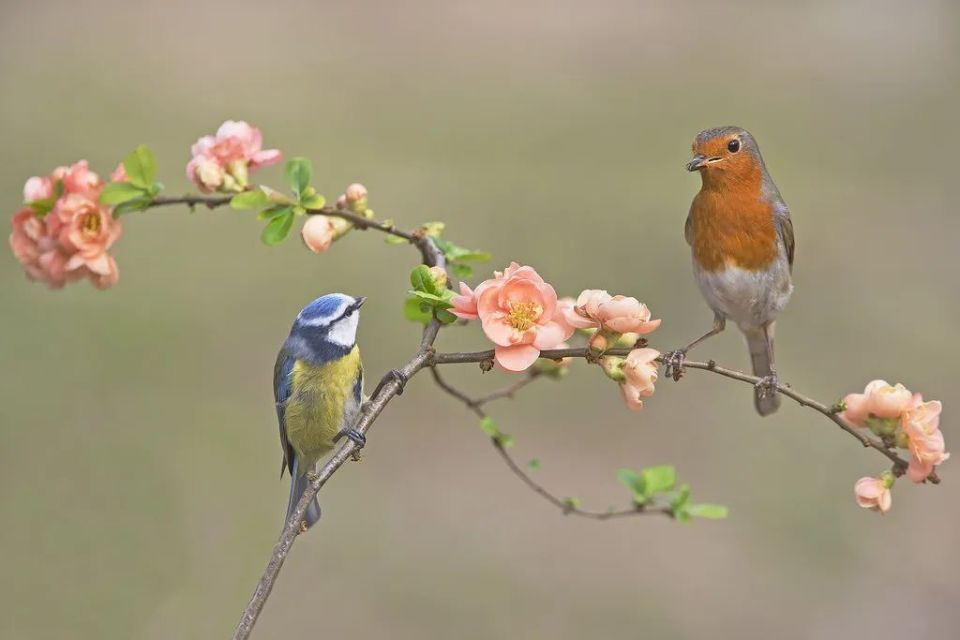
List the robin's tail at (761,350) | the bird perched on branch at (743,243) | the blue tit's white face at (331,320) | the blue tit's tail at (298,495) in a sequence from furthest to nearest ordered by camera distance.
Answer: the robin's tail at (761,350) < the bird perched on branch at (743,243) < the blue tit's tail at (298,495) < the blue tit's white face at (331,320)

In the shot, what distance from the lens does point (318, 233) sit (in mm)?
1482

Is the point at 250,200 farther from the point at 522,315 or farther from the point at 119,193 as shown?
the point at 522,315

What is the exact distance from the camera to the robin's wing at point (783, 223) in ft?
6.97

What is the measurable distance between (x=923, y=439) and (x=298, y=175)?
938 mm

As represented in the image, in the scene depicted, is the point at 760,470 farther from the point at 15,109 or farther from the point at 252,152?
the point at 15,109

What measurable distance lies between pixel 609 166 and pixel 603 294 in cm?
689

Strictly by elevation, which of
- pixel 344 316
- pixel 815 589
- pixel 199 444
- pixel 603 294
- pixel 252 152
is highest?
pixel 252 152

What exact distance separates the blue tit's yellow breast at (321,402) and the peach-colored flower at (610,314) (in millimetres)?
657

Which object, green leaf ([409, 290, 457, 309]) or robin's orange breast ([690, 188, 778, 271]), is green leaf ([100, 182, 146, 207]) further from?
robin's orange breast ([690, 188, 778, 271])

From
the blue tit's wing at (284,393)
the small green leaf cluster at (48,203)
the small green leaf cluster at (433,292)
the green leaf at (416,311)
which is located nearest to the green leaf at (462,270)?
the green leaf at (416,311)

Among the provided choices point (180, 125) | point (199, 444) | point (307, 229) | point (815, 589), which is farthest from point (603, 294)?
point (180, 125)

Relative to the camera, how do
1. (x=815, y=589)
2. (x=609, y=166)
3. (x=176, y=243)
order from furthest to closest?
1. (x=609, y=166)
2. (x=176, y=243)
3. (x=815, y=589)

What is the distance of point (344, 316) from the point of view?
168cm

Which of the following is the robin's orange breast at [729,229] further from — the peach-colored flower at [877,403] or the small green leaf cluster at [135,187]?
the small green leaf cluster at [135,187]
